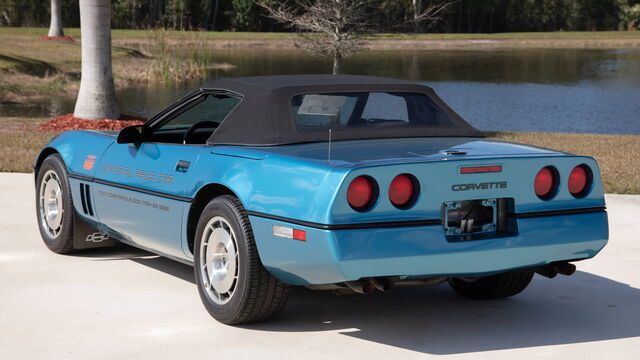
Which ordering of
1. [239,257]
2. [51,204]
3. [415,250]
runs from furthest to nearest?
[51,204], [239,257], [415,250]

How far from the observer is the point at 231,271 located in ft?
17.0

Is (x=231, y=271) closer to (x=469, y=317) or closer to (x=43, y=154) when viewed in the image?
(x=469, y=317)

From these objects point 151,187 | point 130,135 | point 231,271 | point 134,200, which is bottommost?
point 231,271

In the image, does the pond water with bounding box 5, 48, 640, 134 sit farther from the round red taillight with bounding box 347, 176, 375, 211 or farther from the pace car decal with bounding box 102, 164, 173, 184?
the round red taillight with bounding box 347, 176, 375, 211

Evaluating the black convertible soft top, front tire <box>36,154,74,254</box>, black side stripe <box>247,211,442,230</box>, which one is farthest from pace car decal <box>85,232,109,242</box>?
black side stripe <box>247,211,442,230</box>

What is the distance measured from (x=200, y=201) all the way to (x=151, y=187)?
476 millimetres

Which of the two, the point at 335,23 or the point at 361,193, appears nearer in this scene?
the point at 361,193

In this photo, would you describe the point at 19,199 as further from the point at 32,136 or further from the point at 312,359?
the point at 32,136

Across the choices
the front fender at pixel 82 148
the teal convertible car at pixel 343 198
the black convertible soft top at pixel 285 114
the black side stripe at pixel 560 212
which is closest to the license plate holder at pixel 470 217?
the teal convertible car at pixel 343 198

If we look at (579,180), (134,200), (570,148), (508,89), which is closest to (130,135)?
(134,200)

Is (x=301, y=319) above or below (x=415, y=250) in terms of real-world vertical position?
below

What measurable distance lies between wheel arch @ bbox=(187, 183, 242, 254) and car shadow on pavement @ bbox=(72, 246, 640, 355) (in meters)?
0.70

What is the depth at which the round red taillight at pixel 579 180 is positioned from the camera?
5.19 meters

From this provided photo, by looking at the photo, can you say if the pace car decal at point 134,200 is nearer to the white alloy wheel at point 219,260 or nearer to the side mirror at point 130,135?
the side mirror at point 130,135
